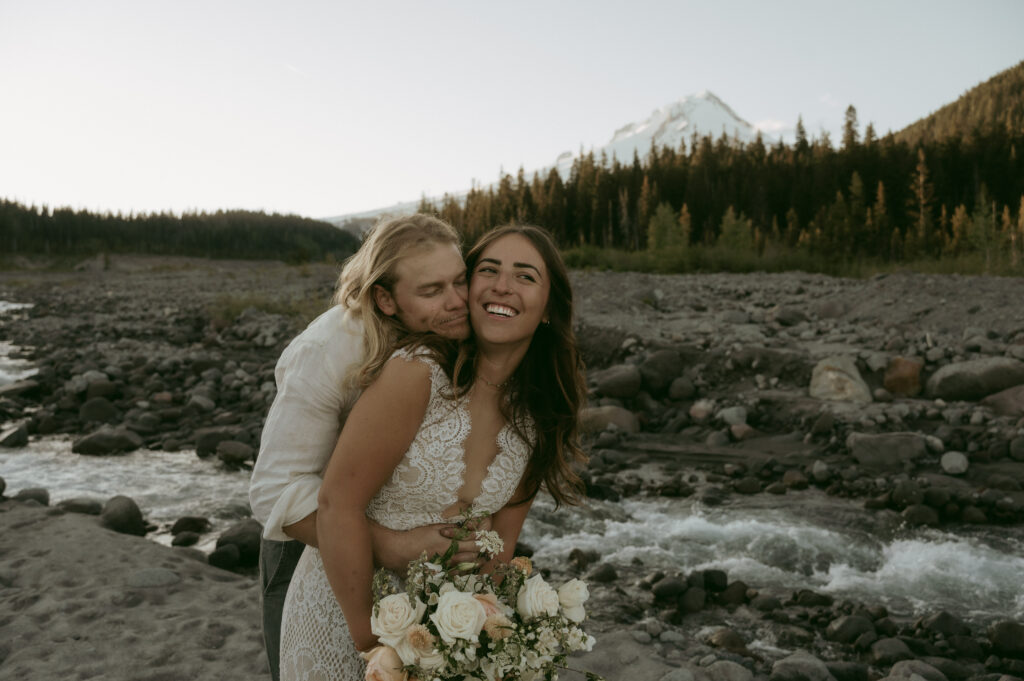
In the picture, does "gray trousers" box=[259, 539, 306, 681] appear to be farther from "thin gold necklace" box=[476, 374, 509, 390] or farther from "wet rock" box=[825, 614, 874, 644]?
"wet rock" box=[825, 614, 874, 644]

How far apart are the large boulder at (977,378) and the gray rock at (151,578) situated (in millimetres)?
9328

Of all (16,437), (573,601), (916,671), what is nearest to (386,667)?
(573,601)

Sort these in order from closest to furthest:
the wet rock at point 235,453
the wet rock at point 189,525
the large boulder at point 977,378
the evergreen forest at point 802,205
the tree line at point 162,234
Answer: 1. the wet rock at point 189,525
2. the wet rock at point 235,453
3. the large boulder at point 977,378
4. the evergreen forest at point 802,205
5. the tree line at point 162,234

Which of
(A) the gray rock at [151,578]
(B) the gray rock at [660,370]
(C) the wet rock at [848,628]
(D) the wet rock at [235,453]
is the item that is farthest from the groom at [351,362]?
(B) the gray rock at [660,370]

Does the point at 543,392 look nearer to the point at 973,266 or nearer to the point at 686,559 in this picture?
the point at 686,559

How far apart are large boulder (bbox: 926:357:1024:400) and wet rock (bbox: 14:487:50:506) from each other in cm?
1062

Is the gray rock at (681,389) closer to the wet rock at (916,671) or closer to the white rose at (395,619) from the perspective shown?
the wet rock at (916,671)

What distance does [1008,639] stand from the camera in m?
4.70

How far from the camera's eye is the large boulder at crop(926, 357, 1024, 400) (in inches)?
372

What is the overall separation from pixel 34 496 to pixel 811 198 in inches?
1691

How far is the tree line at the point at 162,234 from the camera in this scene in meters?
73.2

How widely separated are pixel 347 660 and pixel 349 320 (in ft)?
3.81

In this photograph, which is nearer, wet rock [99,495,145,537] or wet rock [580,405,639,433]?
wet rock [99,495,145,537]

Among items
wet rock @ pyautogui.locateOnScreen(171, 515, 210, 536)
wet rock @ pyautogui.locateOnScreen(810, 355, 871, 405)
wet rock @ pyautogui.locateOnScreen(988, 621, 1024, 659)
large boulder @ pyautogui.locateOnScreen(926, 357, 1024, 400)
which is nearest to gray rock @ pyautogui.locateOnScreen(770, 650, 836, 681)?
wet rock @ pyautogui.locateOnScreen(988, 621, 1024, 659)
